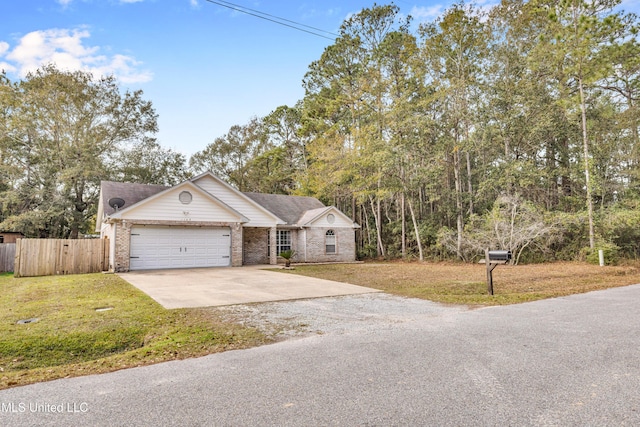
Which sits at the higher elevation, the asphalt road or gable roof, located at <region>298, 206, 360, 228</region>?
gable roof, located at <region>298, 206, 360, 228</region>

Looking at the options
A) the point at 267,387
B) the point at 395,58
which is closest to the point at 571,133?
the point at 395,58

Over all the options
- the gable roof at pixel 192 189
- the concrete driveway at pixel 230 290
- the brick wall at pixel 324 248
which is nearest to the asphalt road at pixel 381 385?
the concrete driveway at pixel 230 290

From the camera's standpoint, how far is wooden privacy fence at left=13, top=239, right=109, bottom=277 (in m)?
13.2

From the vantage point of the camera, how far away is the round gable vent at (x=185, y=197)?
16.0 meters

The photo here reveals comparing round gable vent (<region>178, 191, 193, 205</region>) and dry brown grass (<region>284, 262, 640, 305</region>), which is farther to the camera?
round gable vent (<region>178, 191, 193, 205</region>)

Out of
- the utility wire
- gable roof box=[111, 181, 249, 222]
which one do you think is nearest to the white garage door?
gable roof box=[111, 181, 249, 222]

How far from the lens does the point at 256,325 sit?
5.59 meters

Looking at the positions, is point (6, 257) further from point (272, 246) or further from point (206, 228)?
point (272, 246)

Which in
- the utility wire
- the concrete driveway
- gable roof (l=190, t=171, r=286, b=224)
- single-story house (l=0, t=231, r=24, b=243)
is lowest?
the concrete driveway

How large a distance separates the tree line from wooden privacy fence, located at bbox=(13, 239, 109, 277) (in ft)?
33.2

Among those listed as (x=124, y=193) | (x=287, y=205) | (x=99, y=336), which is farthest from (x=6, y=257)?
(x=99, y=336)

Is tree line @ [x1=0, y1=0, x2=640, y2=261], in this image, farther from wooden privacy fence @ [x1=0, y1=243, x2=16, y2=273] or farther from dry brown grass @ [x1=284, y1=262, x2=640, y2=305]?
wooden privacy fence @ [x1=0, y1=243, x2=16, y2=273]

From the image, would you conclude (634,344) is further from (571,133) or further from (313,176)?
(313,176)

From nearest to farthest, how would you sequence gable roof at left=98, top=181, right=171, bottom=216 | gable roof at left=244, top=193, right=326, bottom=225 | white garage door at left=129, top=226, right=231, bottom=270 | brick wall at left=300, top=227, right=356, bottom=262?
white garage door at left=129, top=226, right=231, bottom=270, gable roof at left=98, top=181, right=171, bottom=216, brick wall at left=300, top=227, right=356, bottom=262, gable roof at left=244, top=193, right=326, bottom=225
